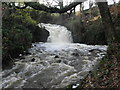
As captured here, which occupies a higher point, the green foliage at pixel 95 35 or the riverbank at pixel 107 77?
the green foliage at pixel 95 35

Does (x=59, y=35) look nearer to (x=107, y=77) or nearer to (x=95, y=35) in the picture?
(x=95, y=35)

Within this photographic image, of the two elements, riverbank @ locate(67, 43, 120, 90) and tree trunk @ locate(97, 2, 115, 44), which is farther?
tree trunk @ locate(97, 2, 115, 44)

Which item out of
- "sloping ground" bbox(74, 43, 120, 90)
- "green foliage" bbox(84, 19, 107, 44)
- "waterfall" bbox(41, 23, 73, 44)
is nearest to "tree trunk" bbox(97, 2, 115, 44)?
"sloping ground" bbox(74, 43, 120, 90)

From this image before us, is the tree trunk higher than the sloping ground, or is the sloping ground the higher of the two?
the tree trunk

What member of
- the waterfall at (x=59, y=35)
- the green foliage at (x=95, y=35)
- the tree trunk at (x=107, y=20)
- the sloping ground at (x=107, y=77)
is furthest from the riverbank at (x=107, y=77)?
the waterfall at (x=59, y=35)

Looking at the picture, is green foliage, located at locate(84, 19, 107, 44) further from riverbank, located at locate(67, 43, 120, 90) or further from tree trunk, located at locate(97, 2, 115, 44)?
riverbank, located at locate(67, 43, 120, 90)

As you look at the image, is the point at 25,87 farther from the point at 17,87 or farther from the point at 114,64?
the point at 114,64

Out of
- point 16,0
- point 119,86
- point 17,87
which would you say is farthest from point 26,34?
point 119,86

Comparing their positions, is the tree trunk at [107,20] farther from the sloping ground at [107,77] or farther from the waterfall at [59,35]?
the waterfall at [59,35]

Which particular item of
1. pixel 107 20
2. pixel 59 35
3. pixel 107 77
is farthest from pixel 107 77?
pixel 59 35

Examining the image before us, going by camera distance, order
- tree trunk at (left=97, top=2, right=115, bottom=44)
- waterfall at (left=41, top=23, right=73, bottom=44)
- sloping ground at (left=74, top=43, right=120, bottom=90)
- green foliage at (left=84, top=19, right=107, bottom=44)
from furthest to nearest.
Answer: waterfall at (left=41, top=23, right=73, bottom=44)
green foliage at (left=84, top=19, right=107, bottom=44)
tree trunk at (left=97, top=2, right=115, bottom=44)
sloping ground at (left=74, top=43, right=120, bottom=90)

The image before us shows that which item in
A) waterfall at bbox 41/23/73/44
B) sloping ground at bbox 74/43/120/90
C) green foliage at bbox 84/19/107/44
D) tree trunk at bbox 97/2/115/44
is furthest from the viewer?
waterfall at bbox 41/23/73/44

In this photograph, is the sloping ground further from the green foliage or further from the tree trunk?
the green foliage

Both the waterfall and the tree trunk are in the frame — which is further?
the waterfall
